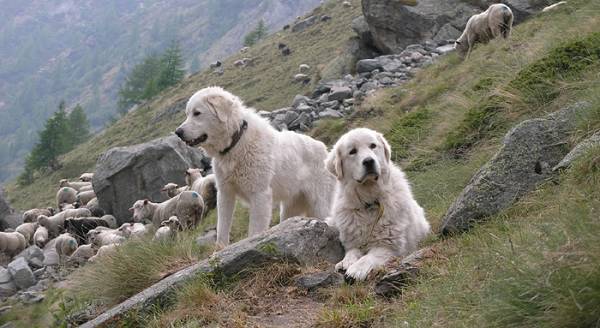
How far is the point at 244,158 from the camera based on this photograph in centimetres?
779

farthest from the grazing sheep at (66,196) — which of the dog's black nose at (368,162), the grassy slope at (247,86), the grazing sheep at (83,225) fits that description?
the dog's black nose at (368,162)

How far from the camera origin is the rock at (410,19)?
75.8 ft

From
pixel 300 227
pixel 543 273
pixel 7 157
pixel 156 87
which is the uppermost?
pixel 543 273

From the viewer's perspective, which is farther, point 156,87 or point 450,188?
point 156,87

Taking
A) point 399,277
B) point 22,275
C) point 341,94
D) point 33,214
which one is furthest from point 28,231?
point 399,277

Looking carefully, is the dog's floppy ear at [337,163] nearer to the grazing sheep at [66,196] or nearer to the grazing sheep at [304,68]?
the grazing sheep at [66,196]

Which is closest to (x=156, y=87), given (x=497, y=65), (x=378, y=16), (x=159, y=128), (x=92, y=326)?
(x=159, y=128)

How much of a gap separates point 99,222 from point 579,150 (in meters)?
13.2

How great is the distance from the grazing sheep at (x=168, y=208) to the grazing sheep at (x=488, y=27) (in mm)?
8121

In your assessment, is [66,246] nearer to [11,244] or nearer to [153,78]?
[11,244]

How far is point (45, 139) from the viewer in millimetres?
58719

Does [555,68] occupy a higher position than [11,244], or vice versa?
[555,68]

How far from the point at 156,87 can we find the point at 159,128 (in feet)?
89.7

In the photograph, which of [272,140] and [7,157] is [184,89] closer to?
[272,140]
